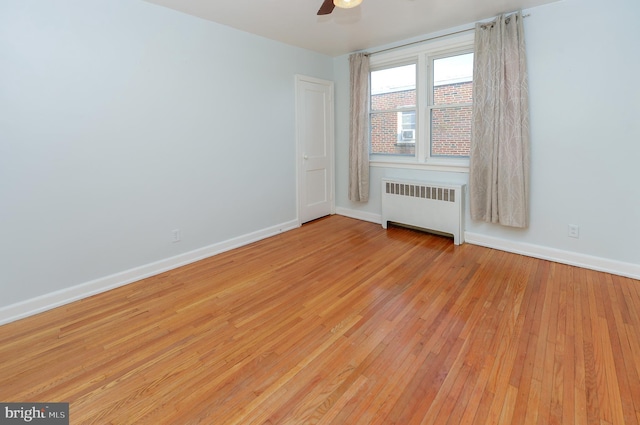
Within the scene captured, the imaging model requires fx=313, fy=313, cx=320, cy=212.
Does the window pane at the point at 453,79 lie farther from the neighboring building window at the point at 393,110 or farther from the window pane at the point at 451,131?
the neighboring building window at the point at 393,110

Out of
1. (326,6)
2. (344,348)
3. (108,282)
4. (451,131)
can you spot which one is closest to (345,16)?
(326,6)

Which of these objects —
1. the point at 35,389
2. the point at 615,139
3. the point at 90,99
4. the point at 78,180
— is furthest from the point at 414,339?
the point at 90,99

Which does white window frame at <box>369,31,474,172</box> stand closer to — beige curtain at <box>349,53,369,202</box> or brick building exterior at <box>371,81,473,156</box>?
brick building exterior at <box>371,81,473,156</box>

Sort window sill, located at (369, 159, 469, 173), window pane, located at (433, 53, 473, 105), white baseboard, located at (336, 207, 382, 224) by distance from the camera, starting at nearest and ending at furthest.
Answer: window pane, located at (433, 53, 473, 105) < window sill, located at (369, 159, 469, 173) < white baseboard, located at (336, 207, 382, 224)

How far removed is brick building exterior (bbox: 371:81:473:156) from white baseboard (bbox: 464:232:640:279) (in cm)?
107

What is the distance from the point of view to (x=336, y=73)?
4926 mm

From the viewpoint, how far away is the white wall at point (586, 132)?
274cm

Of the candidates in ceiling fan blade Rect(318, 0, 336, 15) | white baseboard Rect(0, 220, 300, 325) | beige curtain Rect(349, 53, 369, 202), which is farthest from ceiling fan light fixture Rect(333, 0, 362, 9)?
white baseboard Rect(0, 220, 300, 325)

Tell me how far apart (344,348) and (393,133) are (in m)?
3.33

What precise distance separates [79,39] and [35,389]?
251 centimetres

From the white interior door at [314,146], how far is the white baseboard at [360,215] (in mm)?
233

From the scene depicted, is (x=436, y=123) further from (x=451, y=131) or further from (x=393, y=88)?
(x=393, y=88)

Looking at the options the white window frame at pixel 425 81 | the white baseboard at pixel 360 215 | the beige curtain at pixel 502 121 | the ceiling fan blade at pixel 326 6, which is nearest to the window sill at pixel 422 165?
the white window frame at pixel 425 81

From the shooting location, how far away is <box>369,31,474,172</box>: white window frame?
3.73 metres
